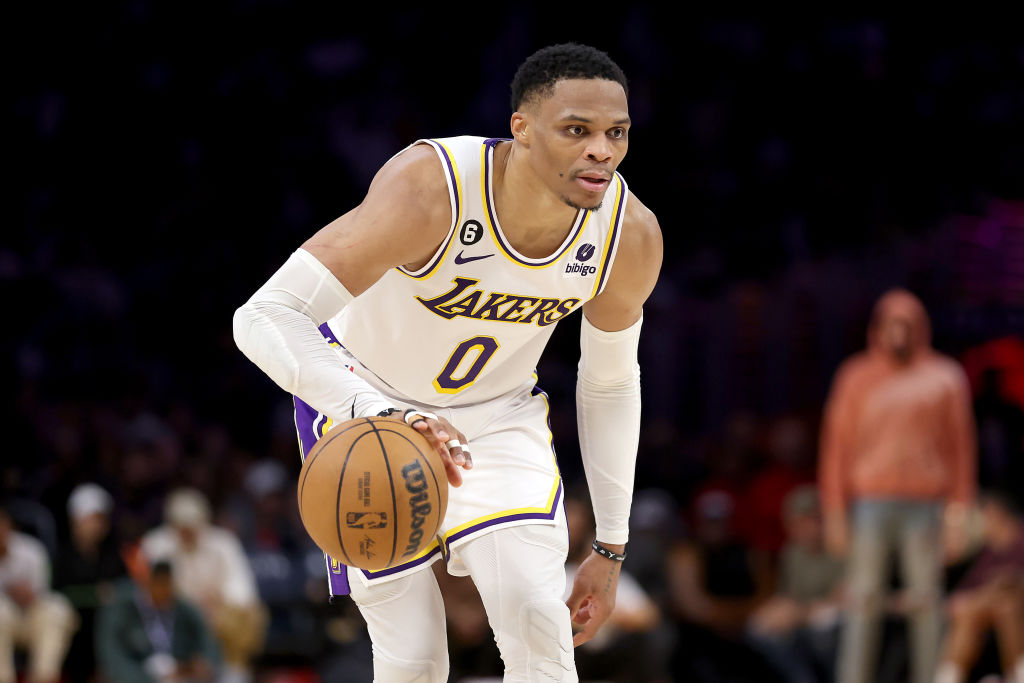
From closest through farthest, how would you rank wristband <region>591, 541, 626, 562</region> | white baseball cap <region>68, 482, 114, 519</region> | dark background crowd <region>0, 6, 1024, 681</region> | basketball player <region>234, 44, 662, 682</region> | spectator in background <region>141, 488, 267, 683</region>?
basketball player <region>234, 44, 662, 682</region>, wristband <region>591, 541, 626, 562</region>, white baseball cap <region>68, 482, 114, 519</region>, spectator in background <region>141, 488, 267, 683</region>, dark background crowd <region>0, 6, 1024, 681</region>

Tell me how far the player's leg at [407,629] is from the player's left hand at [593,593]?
46cm

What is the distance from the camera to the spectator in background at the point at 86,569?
29.3ft

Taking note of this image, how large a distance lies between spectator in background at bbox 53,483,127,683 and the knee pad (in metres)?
6.21

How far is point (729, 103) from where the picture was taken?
12.4 m

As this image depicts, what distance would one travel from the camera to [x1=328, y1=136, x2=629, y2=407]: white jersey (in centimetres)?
343

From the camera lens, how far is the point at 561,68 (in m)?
3.35

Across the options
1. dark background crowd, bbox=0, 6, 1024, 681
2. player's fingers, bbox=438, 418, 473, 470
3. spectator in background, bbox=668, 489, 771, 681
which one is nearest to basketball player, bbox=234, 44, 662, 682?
player's fingers, bbox=438, 418, 473, 470

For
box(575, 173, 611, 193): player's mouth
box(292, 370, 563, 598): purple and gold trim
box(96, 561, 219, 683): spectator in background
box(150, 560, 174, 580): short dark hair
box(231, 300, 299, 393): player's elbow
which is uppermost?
box(575, 173, 611, 193): player's mouth

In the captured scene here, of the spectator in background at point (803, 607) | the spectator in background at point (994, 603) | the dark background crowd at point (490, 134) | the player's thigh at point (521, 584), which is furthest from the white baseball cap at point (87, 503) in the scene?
the player's thigh at point (521, 584)

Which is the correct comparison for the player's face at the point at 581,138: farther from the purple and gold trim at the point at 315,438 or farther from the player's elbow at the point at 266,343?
the purple and gold trim at the point at 315,438

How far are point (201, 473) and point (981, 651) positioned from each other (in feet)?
18.8

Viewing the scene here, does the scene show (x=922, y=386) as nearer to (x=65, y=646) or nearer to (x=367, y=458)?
(x=367, y=458)

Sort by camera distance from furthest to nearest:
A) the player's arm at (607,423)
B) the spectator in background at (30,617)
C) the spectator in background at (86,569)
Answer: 1. the spectator in background at (86,569)
2. the spectator in background at (30,617)
3. the player's arm at (607,423)

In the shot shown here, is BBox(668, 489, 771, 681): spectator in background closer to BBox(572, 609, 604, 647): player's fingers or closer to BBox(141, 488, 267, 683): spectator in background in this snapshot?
BBox(141, 488, 267, 683): spectator in background
